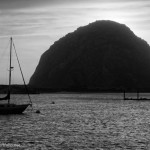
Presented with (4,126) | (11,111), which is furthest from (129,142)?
(11,111)

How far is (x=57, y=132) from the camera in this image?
6266cm

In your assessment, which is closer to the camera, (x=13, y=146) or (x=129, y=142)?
(x=13, y=146)

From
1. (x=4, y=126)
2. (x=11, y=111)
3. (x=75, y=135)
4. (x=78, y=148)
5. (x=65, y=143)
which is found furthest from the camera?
(x=11, y=111)

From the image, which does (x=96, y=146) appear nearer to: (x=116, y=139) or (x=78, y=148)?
(x=78, y=148)

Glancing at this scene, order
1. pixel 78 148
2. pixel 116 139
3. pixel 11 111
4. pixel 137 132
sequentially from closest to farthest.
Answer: pixel 78 148 < pixel 116 139 < pixel 137 132 < pixel 11 111

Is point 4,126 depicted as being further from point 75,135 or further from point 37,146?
point 37,146

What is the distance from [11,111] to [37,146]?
4441 centimetres

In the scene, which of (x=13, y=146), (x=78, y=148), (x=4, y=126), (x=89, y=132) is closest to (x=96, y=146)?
(x=78, y=148)

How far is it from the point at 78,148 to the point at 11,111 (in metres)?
46.5

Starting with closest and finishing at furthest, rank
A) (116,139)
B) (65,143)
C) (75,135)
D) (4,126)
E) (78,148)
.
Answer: (78,148) → (65,143) → (116,139) → (75,135) → (4,126)

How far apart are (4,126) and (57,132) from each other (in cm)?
1306

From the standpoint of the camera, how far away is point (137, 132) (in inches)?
2496

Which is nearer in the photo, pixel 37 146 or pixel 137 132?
pixel 37 146

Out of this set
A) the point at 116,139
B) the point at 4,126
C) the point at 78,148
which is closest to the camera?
the point at 78,148
